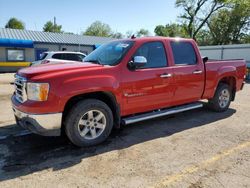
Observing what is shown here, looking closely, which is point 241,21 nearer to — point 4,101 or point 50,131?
point 4,101

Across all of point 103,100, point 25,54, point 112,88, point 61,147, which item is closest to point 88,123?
point 103,100

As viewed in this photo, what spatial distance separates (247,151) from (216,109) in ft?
8.90

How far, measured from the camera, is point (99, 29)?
7769 centimetres

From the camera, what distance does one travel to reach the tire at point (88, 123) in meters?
4.37

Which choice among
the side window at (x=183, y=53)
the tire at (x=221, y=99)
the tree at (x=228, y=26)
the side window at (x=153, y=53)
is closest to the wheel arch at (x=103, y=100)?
the side window at (x=153, y=53)

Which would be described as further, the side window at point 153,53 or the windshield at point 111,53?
the side window at point 153,53

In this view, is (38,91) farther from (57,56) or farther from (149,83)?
(57,56)

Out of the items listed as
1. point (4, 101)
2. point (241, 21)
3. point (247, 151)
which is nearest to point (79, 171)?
point (247, 151)

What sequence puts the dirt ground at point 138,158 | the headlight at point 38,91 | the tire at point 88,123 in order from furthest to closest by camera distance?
the tire at point 88,123 → the headlight at point 38,91 → the dirt ground at point 138,158

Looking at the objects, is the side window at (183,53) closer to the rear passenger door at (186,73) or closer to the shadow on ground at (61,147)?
the rear passenger door at (186,73)

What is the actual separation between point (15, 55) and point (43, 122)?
74.5ft

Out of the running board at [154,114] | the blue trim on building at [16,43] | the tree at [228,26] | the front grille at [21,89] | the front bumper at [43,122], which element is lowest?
the running board at [154,114]

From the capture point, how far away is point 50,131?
13.8 ft

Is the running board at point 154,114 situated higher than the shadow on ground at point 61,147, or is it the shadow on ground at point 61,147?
the running board at point 154,114
